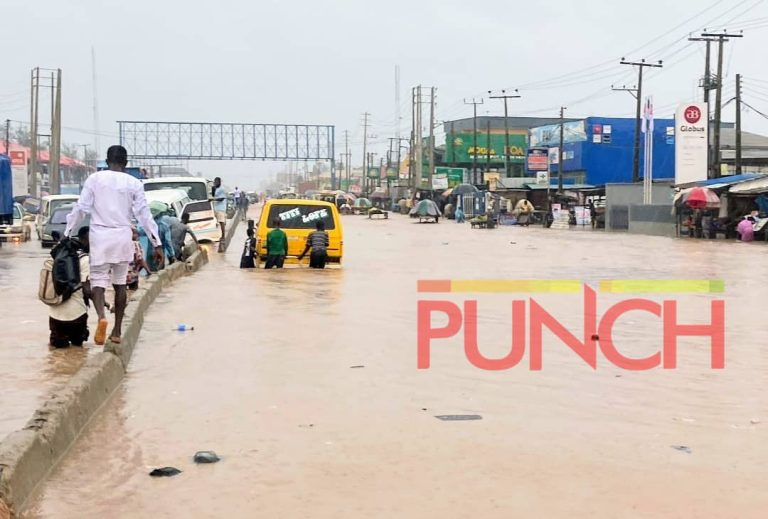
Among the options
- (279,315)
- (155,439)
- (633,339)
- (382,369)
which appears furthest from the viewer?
(279,315)

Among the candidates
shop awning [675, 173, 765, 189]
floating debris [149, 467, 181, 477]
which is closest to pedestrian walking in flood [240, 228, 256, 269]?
floating debris [149, 467, 181, 477]

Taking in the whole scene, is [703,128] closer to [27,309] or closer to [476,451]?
[27,309]

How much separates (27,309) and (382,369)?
640 centimetres

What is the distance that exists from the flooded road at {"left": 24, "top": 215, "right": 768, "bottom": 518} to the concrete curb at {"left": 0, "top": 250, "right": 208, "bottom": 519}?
0.11 metres

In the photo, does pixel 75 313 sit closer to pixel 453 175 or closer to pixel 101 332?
pixel 101 332

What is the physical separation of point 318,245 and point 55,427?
15.7 metres

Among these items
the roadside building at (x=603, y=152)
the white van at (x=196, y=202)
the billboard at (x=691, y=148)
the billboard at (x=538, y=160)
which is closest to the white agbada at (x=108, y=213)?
the white van at (x=196, y=202)

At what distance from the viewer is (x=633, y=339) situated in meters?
11.7

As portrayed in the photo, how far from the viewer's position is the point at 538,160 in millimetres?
74500

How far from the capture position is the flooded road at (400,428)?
5316 mm

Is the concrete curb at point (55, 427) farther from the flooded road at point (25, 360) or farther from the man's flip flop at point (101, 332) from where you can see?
the flooded road at point (25, 360)

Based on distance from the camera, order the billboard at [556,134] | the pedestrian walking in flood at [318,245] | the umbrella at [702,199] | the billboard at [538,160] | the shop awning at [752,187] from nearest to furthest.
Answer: the pedestrian walking in flood at [318,245], the shop awning at [752,187], the umbrella at [702,199], the billboard at [538,160], the billboard at [556,134]

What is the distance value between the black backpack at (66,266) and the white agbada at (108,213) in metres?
0.39

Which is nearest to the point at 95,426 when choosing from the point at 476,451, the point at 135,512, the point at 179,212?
the point at 135,512
